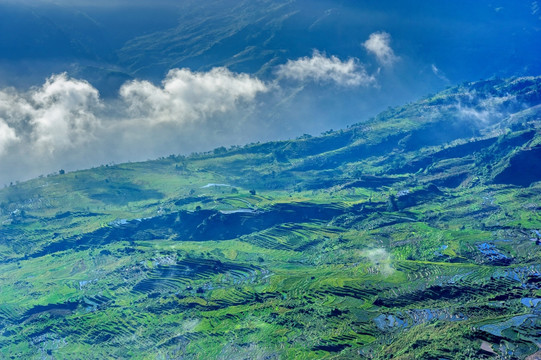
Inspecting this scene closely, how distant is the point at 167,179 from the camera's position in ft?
490

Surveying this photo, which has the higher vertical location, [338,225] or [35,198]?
[35,198]

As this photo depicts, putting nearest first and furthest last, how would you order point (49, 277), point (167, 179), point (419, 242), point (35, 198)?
point (419, 242)
point (49, 277)
point (35, 198)
point (167, 179)

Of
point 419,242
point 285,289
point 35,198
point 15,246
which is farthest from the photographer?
point 35,198

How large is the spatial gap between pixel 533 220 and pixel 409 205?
23.6 meters

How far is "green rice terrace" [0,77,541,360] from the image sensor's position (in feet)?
213

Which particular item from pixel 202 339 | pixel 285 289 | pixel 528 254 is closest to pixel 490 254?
pixel 528 254

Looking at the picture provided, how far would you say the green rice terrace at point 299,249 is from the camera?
64.8 m

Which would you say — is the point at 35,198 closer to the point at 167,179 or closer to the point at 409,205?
the point at 167,179

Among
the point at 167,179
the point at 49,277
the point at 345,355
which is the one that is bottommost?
the point at 345,355

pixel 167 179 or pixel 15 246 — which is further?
pixel 167 179

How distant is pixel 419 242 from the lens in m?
89.7

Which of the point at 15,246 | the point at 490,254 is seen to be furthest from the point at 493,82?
the point at 15,246

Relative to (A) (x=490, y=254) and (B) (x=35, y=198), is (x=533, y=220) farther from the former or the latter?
(B) (x=35, y=198)

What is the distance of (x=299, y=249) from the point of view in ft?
320
